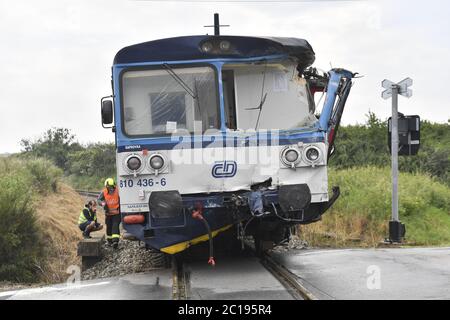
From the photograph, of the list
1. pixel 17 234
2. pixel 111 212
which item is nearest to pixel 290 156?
pixel 111 212

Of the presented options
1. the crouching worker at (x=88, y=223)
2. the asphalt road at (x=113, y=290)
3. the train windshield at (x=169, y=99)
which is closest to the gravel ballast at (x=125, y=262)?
the asphalt road at (x=113, y=290)

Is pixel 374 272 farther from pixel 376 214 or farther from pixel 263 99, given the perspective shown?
pixel 376 214

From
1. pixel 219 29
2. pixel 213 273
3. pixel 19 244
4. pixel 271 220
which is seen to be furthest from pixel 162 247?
pixel 19 244

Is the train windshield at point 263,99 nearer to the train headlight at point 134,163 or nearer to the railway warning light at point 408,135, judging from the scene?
the train headlight at point 134,163

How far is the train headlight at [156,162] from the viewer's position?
9016 millimetres

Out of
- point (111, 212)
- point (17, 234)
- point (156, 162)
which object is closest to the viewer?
point (156, 162)

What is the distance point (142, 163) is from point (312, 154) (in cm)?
230

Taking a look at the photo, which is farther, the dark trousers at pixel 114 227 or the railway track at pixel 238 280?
the dark trousers at pixel 114 227

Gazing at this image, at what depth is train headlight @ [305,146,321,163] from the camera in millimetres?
9102

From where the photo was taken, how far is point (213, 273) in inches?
370

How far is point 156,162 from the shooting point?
902cm

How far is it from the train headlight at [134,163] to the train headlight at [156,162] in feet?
0.54

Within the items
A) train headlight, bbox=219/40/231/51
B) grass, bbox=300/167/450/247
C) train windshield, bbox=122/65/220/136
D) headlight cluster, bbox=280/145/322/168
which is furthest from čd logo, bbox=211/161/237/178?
grass, bbox=300/167/450/247

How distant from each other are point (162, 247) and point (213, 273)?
799 millimetres
